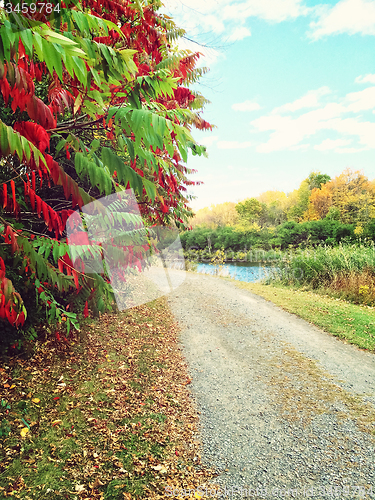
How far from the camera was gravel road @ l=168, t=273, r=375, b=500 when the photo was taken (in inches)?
121

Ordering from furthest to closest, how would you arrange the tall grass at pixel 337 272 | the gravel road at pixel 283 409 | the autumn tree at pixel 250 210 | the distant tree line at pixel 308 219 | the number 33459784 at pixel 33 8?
the autumn tree at pixel 250 210
the distant tree line at pixel 308 219
the tall grass at pixel 337 272
the gravel road at pixel 283 409
the number 33459784 at pixel 33 8

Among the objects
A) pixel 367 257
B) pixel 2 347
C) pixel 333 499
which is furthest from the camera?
pixel 367 257

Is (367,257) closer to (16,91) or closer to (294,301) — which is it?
(294,301)

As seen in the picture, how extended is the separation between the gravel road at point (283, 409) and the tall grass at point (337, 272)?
12.0ft

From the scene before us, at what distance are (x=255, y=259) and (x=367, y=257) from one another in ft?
46.4

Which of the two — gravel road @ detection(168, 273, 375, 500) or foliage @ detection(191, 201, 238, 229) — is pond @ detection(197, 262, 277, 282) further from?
foliage @ detection(191, 201, 238, 229)

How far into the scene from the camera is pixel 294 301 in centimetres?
1046

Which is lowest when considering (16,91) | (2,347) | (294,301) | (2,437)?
(294,301)

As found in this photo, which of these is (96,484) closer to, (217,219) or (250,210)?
(250,210)

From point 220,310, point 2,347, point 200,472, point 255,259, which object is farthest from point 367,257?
point 255,259

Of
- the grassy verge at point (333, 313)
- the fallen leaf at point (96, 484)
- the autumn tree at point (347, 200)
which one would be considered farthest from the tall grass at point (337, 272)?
the autumn tree at point (347, 200)

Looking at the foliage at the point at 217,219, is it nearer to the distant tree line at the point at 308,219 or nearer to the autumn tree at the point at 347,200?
the distant tree line at the point at 308,219

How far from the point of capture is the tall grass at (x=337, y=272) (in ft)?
34.3

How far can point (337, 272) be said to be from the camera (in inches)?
464
